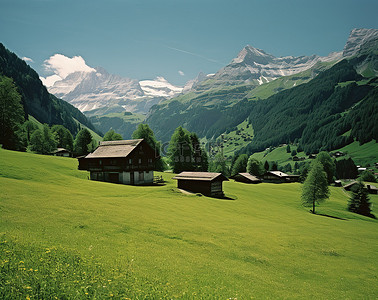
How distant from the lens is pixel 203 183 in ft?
194

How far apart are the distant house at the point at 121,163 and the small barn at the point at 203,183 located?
1307 cm

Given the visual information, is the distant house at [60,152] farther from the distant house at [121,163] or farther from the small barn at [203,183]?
the small barn at [203,183]

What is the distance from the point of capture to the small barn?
5803cm

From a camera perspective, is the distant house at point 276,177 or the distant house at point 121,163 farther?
the distant house at point 276,177

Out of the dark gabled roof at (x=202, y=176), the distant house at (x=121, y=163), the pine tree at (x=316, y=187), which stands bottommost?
the pine tree at (x=316, y=187)

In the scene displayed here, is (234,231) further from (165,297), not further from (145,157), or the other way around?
(145,157)

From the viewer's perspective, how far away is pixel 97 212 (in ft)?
88.7

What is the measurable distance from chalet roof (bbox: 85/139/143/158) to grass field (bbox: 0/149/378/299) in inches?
1155

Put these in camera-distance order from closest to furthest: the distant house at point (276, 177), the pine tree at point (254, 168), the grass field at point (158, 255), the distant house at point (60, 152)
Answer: the grass field at point (158, 255) → the distant house at point (60, 152) → the pine tree at point (254, 168) → the distant house at point (276, 177)

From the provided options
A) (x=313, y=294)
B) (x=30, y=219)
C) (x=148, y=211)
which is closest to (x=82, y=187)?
(x=148, y=211)

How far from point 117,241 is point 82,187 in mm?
28036

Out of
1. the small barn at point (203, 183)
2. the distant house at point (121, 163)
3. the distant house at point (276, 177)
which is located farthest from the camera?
the distant house at point (276, 177)

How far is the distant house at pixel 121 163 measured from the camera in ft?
204

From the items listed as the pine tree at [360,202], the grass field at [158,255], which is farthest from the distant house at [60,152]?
the pine tree at [360,202]
